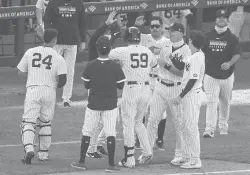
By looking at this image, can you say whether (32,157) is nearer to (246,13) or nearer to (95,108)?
(95,108)

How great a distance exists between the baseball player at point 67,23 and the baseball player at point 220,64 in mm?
2465

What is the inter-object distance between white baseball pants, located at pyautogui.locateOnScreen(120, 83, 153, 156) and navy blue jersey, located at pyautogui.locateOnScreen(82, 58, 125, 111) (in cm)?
41

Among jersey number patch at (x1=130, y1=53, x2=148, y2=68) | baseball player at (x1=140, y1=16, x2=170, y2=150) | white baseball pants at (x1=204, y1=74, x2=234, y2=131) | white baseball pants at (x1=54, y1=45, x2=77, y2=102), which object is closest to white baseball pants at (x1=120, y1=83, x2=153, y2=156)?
jersey number patch at (x1=130, y1=53, x2=148, y2=68)

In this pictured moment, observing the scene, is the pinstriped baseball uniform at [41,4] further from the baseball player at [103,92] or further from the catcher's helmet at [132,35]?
the baseball player at [103,92]

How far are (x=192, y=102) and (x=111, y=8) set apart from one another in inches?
316

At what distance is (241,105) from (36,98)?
19.6 ft

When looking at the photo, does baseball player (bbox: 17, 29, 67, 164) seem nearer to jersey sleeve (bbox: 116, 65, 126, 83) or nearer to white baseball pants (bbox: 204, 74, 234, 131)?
jersey sleeve (bbox: 116, 65, 126, 83)

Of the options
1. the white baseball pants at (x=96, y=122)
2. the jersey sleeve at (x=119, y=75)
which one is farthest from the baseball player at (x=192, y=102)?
the white baseball pants at (x=96, y=122)

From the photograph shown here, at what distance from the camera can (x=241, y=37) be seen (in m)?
22.7

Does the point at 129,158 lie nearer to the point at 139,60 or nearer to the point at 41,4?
the point at 139,60

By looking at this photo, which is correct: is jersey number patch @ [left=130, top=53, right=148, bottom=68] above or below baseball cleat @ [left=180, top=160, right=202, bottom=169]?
above

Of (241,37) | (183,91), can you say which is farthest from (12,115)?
(241,37)

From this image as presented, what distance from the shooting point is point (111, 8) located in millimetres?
20750

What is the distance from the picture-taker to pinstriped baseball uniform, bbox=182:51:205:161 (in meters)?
12.9
